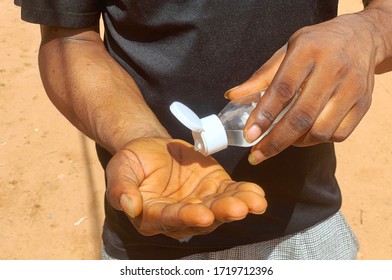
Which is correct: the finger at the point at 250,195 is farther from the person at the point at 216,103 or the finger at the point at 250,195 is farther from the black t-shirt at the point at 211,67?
the black t-shirt at the point at 211,67

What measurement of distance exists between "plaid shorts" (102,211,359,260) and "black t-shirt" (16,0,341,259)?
0.09 feet

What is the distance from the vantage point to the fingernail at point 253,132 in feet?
3.24

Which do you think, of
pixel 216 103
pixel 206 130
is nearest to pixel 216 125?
pixel 206 130

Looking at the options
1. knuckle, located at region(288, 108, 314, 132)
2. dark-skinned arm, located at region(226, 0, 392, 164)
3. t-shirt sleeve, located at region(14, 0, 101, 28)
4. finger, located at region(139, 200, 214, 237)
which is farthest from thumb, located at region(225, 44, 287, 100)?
t-shirt sleeve, located at region(14, 0, 101, 28)

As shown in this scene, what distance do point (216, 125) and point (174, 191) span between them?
162 mm

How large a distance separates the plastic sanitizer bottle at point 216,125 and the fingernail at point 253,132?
0.02 m

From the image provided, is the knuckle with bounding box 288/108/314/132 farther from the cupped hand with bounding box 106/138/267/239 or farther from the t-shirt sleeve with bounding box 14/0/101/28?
the t-shirt sleeve with bounding box 14/0/101/28

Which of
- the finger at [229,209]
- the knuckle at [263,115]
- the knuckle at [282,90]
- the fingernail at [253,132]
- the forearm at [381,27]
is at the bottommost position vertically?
the finger at [229,209]

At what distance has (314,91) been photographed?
97cm

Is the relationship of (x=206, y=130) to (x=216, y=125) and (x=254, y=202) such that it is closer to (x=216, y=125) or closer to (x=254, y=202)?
(x=216, y=125)

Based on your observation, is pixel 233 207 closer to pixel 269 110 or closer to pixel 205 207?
pixel 205 207

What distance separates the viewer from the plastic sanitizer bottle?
106cm

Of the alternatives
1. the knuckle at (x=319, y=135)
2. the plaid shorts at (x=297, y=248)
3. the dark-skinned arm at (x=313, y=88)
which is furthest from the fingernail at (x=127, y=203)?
the plaid shorts at (x=297, y=248)
